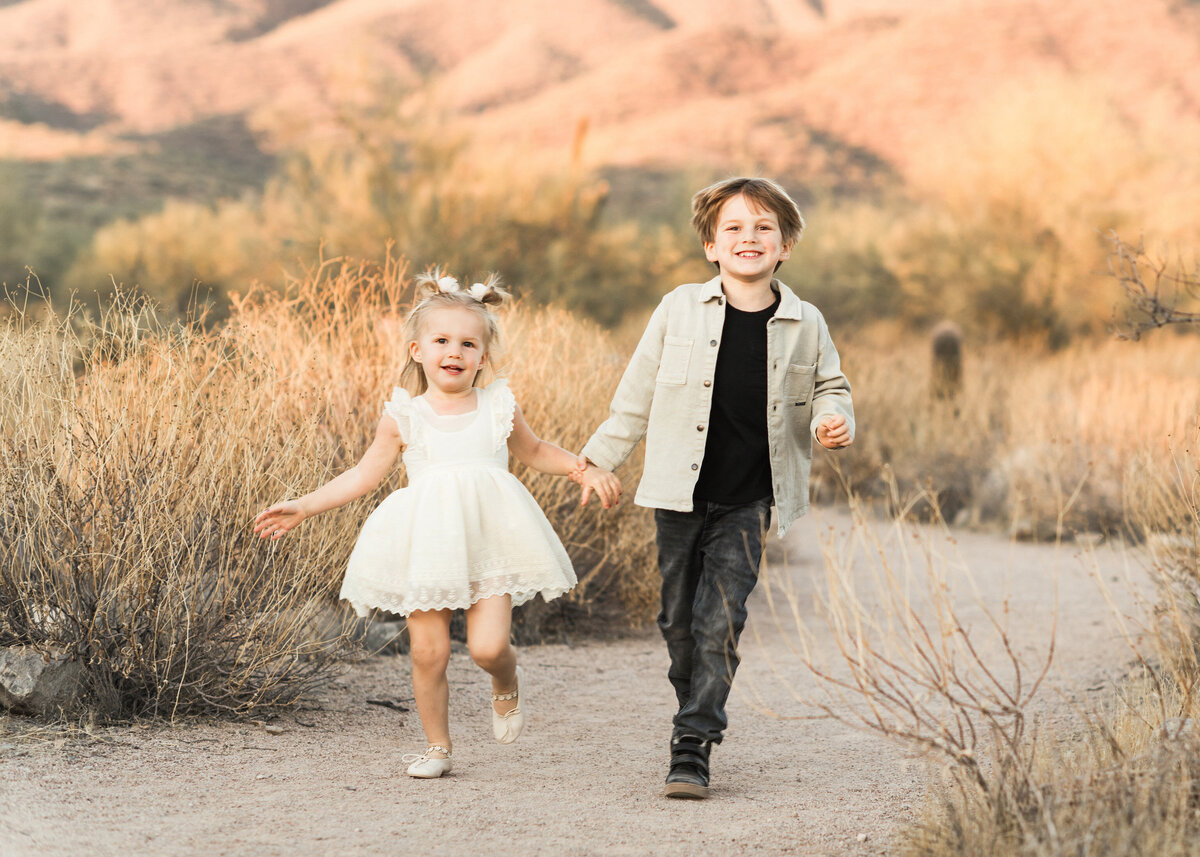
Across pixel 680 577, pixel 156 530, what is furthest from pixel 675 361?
pixel 156 530

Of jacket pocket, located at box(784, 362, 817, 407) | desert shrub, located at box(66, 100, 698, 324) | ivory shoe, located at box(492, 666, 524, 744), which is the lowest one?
ivory shoe, located at box(492, 666, 524, 744)

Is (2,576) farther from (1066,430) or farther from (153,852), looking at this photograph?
(1066,430)

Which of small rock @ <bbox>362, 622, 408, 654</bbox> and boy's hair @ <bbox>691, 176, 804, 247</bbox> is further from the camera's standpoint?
small rock @ <bbox>362, 622, 408, 654</bbox>

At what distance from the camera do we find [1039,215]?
2256 cm

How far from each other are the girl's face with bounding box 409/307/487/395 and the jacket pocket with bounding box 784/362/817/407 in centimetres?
94

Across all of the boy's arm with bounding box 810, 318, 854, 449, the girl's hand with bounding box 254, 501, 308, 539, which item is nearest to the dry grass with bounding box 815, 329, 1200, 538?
the boy's arm with bounding box 810, 318, 854, 449

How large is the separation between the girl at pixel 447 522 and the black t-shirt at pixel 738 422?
33cm

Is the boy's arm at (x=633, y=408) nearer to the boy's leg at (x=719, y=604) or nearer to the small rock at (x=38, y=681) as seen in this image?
the boy's leg at (x=719, y=604)

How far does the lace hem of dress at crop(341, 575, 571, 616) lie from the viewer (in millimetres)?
3666

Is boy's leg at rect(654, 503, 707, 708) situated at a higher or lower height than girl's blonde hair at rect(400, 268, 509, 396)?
lower

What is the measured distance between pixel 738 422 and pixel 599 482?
0.46 metres

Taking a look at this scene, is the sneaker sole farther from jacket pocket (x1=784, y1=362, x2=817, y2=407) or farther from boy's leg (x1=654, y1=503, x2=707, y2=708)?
jacket pocket (x1=784, y1=362, x2=817, y2=407)

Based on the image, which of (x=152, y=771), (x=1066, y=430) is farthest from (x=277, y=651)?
(x=1066, y=430)

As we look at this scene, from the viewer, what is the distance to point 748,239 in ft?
12.7
